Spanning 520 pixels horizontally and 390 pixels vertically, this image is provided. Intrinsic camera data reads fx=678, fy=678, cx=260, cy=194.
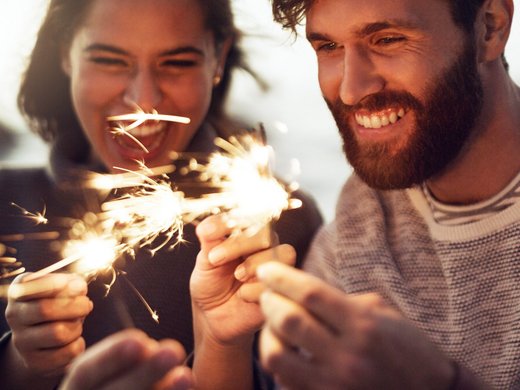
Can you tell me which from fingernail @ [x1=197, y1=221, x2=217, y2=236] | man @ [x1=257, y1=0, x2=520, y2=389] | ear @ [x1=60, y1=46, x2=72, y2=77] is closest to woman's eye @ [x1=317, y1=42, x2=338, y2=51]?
man @ [x1=257, y1=0, x2=520, y2=389]

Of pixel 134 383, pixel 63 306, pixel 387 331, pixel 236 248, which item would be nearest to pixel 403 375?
pixel 387 331

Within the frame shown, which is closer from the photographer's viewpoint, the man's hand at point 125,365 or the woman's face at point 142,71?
the man's hand at point 125,365

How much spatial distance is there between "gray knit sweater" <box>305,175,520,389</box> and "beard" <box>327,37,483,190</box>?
0.57ft

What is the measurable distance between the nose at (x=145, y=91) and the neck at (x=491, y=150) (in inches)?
29.0

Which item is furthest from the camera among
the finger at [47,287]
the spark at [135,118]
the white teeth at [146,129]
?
the white teeth at [146,129]

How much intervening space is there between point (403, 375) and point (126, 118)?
3.59 feet

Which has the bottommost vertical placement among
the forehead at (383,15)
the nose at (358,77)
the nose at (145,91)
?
the nose at (145,91)

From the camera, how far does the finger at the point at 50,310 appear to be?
48.6 inches

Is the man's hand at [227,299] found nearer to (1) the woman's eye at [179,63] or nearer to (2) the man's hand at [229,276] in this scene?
(2) the man's hand at [229,276]

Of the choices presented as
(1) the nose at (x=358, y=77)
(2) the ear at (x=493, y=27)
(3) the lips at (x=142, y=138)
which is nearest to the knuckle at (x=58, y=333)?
(3) the lips at (x=142, y=138)

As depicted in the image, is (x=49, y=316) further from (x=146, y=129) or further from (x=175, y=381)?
(x=146, y=129)

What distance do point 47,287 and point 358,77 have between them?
78 cm

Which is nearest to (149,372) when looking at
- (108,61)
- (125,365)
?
(125,365)

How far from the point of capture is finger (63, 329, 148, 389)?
3.02ft
